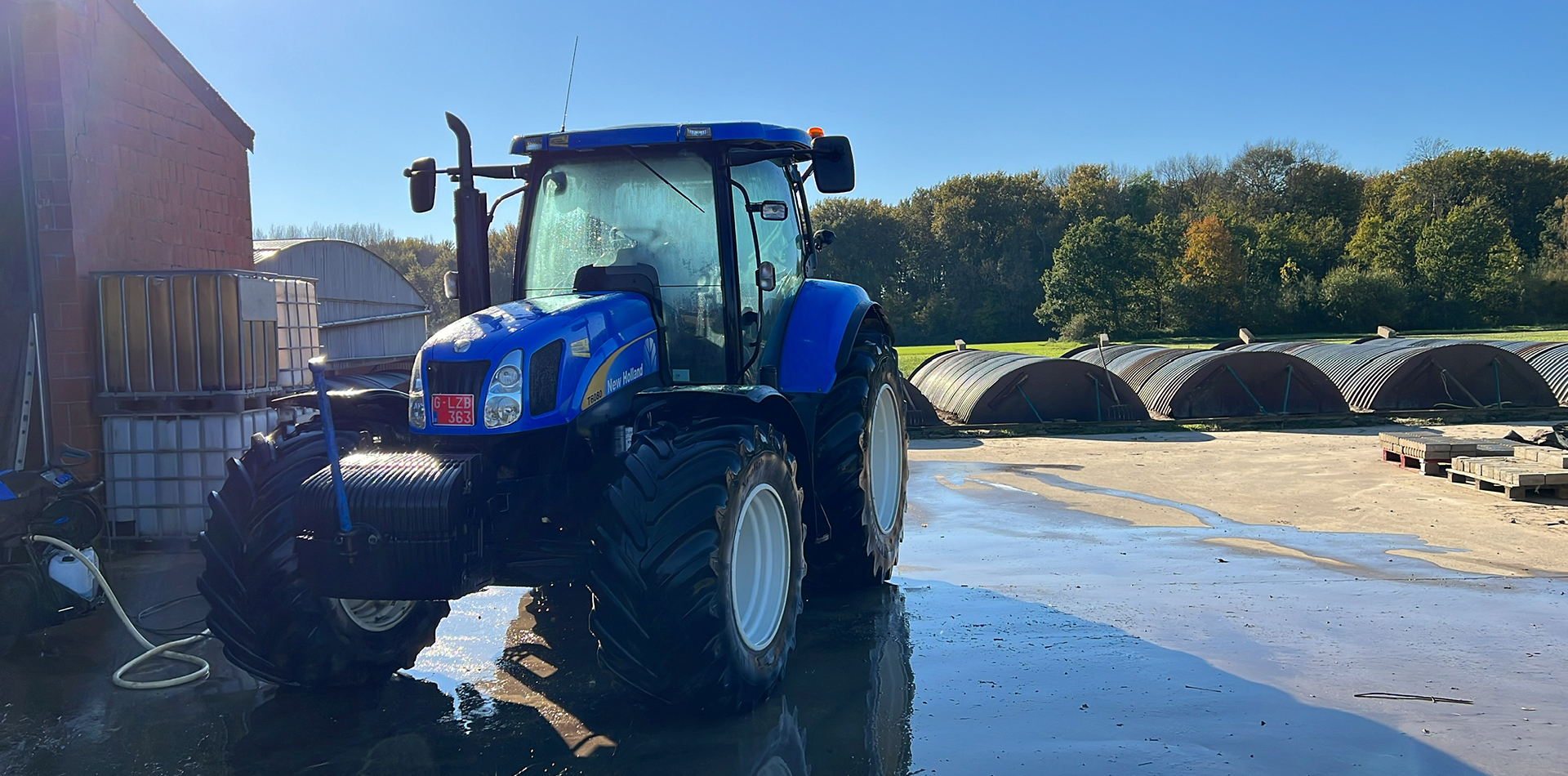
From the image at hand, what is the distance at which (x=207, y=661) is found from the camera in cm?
583

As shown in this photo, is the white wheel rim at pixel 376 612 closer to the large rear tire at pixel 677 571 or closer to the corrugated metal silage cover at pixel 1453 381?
the large rear tire at pixel 677 571

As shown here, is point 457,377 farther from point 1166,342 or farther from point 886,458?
point 1166,342

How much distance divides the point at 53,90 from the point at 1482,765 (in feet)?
33.3

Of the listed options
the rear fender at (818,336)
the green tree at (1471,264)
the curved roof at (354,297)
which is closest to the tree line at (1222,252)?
the green tree at (1471,264)

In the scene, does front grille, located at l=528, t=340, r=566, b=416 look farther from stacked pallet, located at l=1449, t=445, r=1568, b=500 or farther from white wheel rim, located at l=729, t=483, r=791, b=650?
stacked pallet, located at l=1449, t=445, r=1568, b=500

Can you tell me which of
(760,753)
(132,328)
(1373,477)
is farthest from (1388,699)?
(132,328)

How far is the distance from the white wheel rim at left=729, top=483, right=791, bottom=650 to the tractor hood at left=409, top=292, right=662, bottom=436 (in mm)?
849

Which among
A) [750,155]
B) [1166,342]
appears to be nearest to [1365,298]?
[1166,342]

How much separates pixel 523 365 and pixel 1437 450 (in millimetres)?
10416

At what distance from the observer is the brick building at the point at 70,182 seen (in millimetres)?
8609

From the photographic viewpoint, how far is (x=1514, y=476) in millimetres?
10023

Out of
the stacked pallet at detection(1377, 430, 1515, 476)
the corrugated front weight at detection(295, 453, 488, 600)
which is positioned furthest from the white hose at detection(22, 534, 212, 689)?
the stacked pallet at detection(1377, 430, 1515, 476)

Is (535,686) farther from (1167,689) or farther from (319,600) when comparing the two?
(1167,689)

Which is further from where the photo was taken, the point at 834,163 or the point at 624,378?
the point at 834,163
